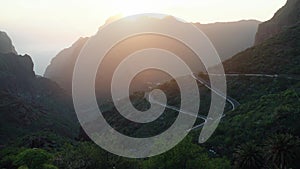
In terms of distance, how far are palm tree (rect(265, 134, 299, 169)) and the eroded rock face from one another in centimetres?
7591

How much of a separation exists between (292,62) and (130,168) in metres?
49.9

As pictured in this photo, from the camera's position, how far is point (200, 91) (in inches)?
3083

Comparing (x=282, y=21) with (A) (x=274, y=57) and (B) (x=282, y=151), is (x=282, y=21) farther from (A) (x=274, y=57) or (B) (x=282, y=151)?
(B) (x=282, y=151)

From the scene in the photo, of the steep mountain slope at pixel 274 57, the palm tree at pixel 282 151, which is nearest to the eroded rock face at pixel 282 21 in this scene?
the steep mountain slope at pixel 274 57

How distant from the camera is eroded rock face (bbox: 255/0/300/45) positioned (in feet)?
361

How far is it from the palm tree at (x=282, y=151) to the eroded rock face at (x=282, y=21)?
75913mm

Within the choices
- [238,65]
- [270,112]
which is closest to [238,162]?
[270,112]

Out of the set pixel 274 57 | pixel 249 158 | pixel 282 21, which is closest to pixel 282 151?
pixel 249 158

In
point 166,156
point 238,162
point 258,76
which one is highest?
point 258,76

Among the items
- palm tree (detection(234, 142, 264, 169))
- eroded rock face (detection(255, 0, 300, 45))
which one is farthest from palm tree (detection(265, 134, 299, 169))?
eroded rock face (detection(255, 0, 300, 45))

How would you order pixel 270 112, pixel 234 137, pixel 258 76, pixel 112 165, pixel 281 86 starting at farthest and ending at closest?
pixel 258 76 → pixel 281 86 → pixel 270 112 → pixel 234 137 → pixel 112 165

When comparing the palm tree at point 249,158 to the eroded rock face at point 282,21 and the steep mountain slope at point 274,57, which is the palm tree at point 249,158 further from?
the eroded rock face at point 282,21

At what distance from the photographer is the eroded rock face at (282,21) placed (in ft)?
361

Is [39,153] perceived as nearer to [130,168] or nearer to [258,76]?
[130,168]
